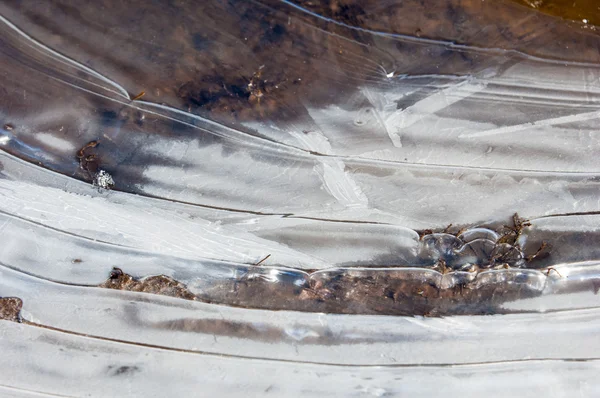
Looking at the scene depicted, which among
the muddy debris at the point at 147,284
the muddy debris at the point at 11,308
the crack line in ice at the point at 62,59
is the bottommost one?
the muddy debris at the point at 11,308

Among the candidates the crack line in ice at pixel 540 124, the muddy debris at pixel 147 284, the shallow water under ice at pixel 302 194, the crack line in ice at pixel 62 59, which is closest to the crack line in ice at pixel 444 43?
the shallow water under ice at pixel 302 194

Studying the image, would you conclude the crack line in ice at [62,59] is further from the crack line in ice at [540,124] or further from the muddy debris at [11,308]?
the crack line in ice at [540,124]

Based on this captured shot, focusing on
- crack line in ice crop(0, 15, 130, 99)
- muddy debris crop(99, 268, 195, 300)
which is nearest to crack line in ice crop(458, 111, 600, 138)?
muddy debris crop(99, 268, 195, 300)

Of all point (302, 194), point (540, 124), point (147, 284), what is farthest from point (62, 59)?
point (540, 124)

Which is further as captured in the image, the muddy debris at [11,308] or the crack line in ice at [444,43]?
the crack line in ice at [444,43]

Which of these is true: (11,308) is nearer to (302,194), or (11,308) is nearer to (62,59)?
(62,59)

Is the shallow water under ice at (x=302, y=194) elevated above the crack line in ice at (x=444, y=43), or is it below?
below

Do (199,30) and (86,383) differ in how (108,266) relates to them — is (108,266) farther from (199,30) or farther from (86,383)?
(199,30)
